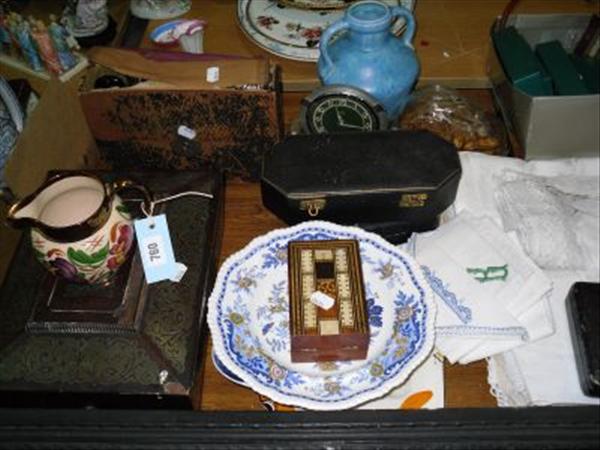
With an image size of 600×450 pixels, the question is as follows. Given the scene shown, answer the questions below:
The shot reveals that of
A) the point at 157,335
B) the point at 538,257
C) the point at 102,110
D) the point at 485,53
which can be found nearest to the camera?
the point at 157,335

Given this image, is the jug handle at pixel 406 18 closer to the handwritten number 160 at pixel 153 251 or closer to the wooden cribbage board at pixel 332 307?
the wooden cribbage board at pixel 332 307

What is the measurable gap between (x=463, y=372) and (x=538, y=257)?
22cm

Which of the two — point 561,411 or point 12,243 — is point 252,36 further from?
point 561,411

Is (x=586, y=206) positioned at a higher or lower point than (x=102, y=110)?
lower

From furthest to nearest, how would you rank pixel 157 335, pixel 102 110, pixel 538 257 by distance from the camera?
1. pixel 102 110
2. pixel 538 257
3. pixel 157 335

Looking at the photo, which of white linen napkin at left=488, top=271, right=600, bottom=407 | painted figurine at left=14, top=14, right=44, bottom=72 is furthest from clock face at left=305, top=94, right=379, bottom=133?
painted figurine at left=14, top=14, right=44, bottom=72

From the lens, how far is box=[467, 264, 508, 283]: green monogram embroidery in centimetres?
86

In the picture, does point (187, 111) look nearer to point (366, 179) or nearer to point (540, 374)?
point (366, 179)

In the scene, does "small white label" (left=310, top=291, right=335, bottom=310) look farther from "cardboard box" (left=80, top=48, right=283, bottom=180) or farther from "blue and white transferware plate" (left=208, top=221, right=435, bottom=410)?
"cardboard box" (left=80, top=48, right=283, bottom=180)

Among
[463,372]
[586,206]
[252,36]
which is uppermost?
[252,36]

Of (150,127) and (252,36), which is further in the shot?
(252,36)

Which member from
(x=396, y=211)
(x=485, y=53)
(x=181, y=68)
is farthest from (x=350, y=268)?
(x=485, y=53)

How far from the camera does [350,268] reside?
79 cm

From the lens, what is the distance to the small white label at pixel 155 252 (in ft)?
2.71
